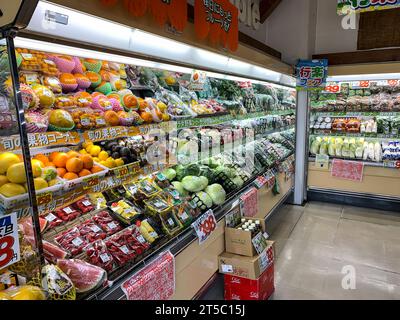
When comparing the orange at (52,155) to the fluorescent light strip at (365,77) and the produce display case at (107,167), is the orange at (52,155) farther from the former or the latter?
the fluorescent light strip at (365,77)

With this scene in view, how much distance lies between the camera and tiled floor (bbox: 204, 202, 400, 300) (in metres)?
3.03

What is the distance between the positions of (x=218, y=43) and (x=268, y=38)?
3431 millimetres

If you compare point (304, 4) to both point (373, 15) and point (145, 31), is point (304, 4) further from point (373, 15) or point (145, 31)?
point (145, 31)

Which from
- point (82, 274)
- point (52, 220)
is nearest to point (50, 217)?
point (52, 220)

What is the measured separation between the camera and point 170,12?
1858 mm

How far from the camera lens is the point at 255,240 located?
8.91 ft

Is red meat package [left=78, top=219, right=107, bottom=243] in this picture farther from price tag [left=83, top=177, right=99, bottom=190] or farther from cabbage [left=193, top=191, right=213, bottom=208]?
cabbage [left=193, top=191, right=213, bottom=208]

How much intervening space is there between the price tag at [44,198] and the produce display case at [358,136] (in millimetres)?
4917

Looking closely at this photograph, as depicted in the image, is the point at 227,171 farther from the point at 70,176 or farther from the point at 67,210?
the point at 70,176

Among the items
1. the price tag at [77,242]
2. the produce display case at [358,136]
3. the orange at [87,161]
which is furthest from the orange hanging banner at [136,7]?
the produce display case at [358,136]

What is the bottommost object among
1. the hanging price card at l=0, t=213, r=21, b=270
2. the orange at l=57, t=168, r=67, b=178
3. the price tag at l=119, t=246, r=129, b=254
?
the price tag at l=119, t=246, r=129, b=254

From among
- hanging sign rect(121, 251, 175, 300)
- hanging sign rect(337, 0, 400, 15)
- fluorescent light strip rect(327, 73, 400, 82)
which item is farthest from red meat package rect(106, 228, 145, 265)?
fluorescent light strip rect(327, 73, 400, 82)

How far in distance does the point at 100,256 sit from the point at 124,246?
0.17 meters

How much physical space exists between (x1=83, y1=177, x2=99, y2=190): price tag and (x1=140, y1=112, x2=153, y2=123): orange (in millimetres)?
603
